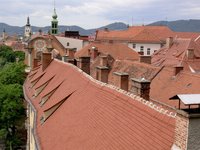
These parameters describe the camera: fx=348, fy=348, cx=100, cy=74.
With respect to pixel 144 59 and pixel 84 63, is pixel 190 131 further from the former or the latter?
pixel 144 59

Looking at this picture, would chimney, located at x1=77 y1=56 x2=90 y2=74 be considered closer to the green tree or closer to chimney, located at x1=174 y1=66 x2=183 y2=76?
chimney, located at x1=174 y1=66 x2=183 y2=76

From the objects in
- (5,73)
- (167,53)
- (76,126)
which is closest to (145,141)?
(76,126)

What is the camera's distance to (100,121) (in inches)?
512

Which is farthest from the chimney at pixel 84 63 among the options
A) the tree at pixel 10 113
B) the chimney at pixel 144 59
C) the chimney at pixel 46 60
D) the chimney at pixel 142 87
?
the chimney at pixel 144 59

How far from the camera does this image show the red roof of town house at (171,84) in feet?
92.9

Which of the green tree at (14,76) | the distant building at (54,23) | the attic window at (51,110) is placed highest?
the distant building at (54,23)

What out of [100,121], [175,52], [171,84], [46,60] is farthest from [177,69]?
[175,52]

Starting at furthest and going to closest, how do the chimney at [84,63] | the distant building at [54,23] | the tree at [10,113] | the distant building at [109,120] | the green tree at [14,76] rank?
the distant building at [54,23], the green tree at [14,76], the tree at [10,113], the chimney at [84,63], the distant building at [109,120]

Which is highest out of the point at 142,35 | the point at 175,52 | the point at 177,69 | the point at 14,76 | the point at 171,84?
the point at 142,35

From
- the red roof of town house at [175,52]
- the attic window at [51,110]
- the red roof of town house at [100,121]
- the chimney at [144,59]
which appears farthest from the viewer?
the red roof of town house at [175,52]

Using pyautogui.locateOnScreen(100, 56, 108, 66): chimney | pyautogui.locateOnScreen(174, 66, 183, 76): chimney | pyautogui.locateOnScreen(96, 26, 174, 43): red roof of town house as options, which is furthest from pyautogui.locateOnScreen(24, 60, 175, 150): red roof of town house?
pyautogui.locateOnScreen(96, 26, 174, 43): red roof of town house

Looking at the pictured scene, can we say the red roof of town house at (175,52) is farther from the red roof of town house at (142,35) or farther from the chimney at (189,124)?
the chimney at (189,124)

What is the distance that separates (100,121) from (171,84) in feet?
62.7

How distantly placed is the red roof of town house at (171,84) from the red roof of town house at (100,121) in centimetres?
1092
